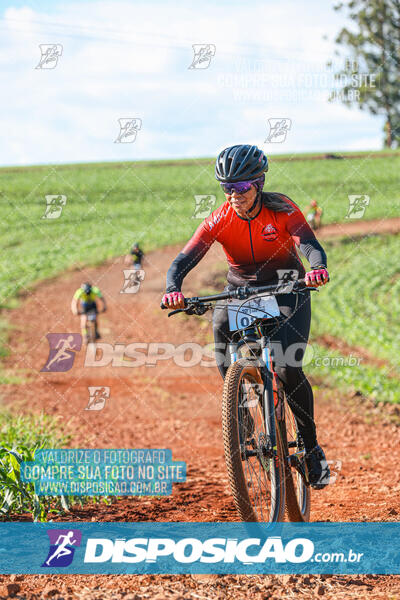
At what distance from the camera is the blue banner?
383 cm

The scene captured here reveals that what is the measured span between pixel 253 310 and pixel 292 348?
1.27 feet

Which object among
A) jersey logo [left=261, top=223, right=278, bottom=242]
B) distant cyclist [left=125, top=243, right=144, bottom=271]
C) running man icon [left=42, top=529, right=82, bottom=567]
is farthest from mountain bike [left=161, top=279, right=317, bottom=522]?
distant cyclist [left=125, top=243, right=144, bottom=271]

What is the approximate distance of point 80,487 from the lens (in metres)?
5.37

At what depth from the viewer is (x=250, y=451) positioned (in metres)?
3.99

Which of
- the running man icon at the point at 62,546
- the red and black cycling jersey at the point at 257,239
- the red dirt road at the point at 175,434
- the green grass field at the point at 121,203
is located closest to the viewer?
the red dirt road at the point at 175,434

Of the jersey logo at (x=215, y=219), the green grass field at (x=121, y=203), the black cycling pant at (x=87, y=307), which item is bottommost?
the jersey logo at (x=215, y=219)

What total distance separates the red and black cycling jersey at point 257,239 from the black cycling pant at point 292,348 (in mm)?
258

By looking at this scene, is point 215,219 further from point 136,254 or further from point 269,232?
point 136,254

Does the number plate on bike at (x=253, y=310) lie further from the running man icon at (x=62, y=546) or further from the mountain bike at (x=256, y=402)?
the running man icon at (x=62, y=546)

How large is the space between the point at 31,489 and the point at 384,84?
4075 cm

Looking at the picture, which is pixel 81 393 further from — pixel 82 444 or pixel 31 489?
pixel 31 489

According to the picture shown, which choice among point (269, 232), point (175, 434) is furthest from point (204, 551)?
point (175, 434)

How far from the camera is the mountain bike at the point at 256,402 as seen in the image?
390cm

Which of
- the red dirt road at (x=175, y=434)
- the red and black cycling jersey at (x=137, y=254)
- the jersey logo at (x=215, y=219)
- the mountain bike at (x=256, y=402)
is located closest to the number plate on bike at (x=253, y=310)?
the mountain bike at (x=256, y=402)
